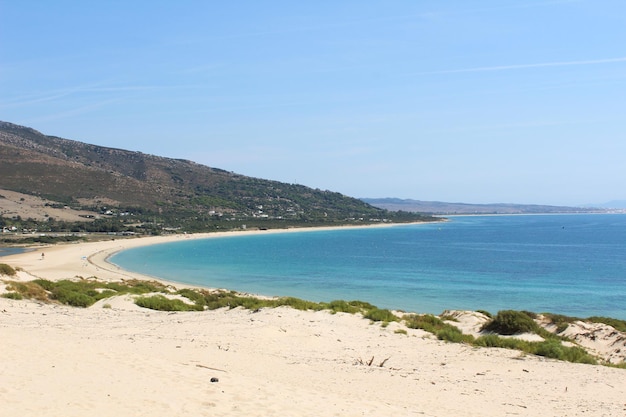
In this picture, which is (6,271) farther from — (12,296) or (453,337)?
(453,337)

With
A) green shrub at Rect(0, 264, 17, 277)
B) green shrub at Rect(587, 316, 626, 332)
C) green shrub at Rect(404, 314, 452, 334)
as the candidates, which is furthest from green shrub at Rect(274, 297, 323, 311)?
green shrub at Rect(0, 264, 17, 277)

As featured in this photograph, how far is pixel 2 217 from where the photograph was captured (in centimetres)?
11806

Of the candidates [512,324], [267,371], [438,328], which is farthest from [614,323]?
[267,371]

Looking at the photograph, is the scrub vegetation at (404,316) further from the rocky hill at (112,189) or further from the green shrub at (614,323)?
the rocky hill at (112,189)

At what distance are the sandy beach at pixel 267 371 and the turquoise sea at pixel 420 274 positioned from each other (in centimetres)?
1855

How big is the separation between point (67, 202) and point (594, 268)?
11993cm

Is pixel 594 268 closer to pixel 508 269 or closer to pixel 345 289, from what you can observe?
pixel 508 269

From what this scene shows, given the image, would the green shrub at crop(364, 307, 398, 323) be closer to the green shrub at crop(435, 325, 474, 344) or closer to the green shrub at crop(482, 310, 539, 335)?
the green shrub at crop(435, 325, 474, 344)

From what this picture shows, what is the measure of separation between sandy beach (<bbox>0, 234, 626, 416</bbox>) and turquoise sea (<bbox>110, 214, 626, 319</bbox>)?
1855cm

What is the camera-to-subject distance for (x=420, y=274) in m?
57.9

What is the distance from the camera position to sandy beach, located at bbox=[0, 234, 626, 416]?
8.87 meters

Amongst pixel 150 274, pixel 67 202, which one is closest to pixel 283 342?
pixel 150 274

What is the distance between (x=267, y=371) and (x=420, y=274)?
47058mm

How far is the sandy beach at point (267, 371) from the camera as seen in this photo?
8867mm
